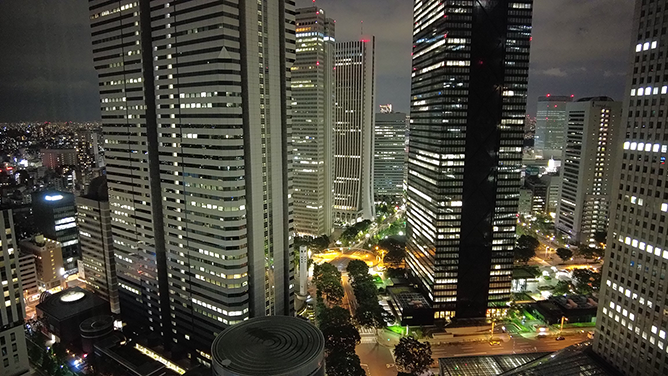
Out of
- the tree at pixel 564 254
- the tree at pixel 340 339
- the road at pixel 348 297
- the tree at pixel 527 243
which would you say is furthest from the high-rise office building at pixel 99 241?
the tree at pixel 564 254

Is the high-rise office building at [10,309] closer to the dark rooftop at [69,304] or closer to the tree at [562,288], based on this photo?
the dark rooftop at [69,304]

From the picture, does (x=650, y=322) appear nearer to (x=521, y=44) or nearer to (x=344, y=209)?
(x=521, y=44)

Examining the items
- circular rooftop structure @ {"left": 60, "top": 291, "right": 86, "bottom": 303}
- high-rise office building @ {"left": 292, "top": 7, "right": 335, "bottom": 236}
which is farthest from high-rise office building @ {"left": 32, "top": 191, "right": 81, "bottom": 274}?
high-rise office building @ {"left": 292, "top": 7, "right": 335, "bottom": 236}

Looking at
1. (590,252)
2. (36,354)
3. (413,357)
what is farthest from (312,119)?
(590,252)

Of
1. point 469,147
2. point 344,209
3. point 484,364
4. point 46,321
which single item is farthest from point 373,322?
point 344,209

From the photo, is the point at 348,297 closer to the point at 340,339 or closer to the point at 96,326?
the point at 340,339

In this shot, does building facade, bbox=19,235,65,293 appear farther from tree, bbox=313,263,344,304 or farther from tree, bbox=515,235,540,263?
tree, bbox=515,235,540,263
